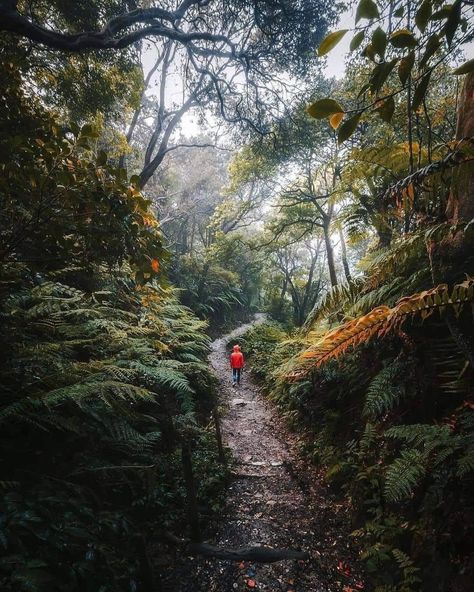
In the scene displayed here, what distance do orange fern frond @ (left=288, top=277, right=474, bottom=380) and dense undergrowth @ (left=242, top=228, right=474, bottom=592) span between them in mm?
12

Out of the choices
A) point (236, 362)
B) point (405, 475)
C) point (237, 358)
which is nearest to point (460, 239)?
point (405, 475)

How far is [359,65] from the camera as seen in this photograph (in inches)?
269

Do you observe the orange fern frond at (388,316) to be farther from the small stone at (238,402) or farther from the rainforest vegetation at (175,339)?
the small stone at (238,402)

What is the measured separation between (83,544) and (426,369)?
3.56 metres

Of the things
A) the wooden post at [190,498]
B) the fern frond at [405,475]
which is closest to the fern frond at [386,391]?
the fern frond at [405,475]

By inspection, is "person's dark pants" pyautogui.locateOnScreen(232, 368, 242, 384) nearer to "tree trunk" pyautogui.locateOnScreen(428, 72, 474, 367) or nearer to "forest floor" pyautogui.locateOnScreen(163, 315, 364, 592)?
"forest floor" pyautogui.locateOnScreen(163, 315, 364, 592)

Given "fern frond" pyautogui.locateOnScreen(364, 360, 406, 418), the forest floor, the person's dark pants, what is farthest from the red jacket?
"fern frond" pyautogui.locateOnScreen(364, 360, 406, 418)

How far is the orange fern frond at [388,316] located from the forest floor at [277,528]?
1.83m

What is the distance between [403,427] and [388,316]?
3.92ft

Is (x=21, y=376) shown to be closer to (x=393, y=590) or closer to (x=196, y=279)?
(x=393, y=590)

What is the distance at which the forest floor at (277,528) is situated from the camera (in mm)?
2801

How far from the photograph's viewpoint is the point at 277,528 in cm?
348

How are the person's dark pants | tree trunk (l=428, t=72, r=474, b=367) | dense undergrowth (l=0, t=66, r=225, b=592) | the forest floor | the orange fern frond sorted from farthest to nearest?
the person's dark pants
tree trunk (l=428, t=72, r=474, b=367)
the forest floor
the orange fern frond
dense undergrowth (l=0, t=66, r=225, b=592)

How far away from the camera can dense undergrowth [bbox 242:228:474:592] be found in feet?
8.04
